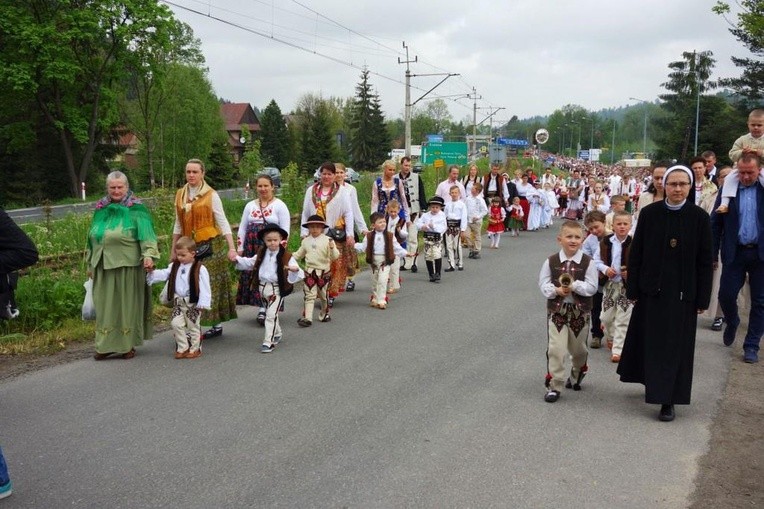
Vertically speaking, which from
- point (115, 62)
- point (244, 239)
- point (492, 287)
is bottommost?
point (492, 287)

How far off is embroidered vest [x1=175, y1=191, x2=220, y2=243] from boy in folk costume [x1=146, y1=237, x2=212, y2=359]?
498 millimetres

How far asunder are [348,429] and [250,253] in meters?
4.15

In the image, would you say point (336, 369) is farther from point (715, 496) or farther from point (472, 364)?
point (715, 496)

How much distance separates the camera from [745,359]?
7.98 metres

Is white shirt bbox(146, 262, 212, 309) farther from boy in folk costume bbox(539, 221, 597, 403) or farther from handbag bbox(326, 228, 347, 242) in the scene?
boy in folk costume bbox(539, 221, 597, 403)

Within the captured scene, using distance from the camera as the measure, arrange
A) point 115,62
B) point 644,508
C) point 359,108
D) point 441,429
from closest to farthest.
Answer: point 644,508, point 441,429, point 115,62, point 359,108

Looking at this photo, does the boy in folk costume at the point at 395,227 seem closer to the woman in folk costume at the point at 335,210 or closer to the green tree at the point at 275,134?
the woman in folk costume at the point at 335,210

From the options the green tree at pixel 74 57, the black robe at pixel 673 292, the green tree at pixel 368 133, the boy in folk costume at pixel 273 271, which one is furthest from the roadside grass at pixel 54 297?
the green tree at pixel 368 133

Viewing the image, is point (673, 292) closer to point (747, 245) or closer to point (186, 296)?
point (747, 245)

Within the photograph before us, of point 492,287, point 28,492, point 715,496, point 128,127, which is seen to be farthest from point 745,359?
point 128,127

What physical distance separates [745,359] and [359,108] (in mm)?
83976

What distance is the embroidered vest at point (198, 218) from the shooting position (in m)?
8.62

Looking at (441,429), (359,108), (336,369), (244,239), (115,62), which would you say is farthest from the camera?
(359,108)

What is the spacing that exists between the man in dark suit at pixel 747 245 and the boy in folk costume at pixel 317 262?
193 inches
